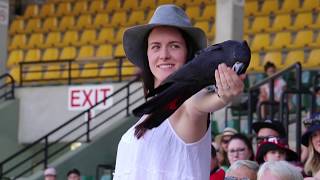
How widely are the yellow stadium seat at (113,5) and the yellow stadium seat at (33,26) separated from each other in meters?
1.53

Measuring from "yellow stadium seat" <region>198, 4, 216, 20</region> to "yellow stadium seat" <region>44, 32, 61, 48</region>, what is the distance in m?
3.12

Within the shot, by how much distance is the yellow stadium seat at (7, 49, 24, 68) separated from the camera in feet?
55.2

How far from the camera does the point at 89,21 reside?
17.2m

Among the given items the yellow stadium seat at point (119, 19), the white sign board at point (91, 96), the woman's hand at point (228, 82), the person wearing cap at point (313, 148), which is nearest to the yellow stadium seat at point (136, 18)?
the yellow stadium seat at point (119, 19)

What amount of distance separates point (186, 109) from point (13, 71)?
13797mm

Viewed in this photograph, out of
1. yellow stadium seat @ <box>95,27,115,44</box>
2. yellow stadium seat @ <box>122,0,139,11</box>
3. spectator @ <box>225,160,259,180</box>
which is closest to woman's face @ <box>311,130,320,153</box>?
spectator @ <box>225,160,259,180</box>

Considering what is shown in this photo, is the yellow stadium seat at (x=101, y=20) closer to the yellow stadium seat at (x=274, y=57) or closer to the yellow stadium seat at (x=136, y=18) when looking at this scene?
the yellow stadium seat at (x=136, y=18)

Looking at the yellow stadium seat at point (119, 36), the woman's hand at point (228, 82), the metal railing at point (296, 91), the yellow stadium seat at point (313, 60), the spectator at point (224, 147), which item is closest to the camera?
the woman's hand at point (228, 82)

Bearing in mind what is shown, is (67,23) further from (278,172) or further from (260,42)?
(278,172)

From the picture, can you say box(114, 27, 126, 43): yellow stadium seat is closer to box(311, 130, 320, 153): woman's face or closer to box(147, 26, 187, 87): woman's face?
box(311, 130, 320, 153): woman's face

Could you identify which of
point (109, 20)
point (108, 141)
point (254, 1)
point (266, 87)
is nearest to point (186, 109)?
point (266, 87)

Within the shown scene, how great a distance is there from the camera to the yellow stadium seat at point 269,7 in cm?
1490

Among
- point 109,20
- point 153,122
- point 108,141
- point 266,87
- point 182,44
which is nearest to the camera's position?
point 153,122

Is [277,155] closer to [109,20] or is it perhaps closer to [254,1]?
[254,1]
